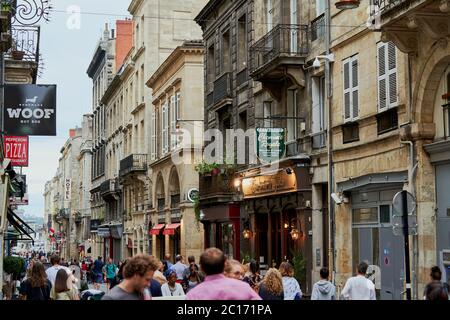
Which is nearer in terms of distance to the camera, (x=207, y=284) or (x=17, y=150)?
(x=207, y=284)

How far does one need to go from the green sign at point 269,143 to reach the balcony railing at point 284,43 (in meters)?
2.14

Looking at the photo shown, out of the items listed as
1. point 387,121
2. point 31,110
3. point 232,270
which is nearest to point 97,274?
point 31,110

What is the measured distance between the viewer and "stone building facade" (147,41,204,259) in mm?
41625

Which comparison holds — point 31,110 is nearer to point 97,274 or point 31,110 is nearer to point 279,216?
point 279,216

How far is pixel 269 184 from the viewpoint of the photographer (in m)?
28.3

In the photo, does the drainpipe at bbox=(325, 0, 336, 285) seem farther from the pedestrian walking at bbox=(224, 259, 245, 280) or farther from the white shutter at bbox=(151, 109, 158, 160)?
the white shutter at bbox=(151, 109, 158, 160)

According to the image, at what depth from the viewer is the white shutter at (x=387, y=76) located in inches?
Answer: 794

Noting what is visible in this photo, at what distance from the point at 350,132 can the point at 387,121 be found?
2268 mm

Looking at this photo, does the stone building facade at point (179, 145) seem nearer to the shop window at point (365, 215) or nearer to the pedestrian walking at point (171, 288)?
the shop window at point (365, 215)

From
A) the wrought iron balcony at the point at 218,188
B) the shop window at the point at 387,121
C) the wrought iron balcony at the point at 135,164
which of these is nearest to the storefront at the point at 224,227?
the wrought iron balcony at the point at 218,188

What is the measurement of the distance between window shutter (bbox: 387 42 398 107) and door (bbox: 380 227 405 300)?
3.10 meters
